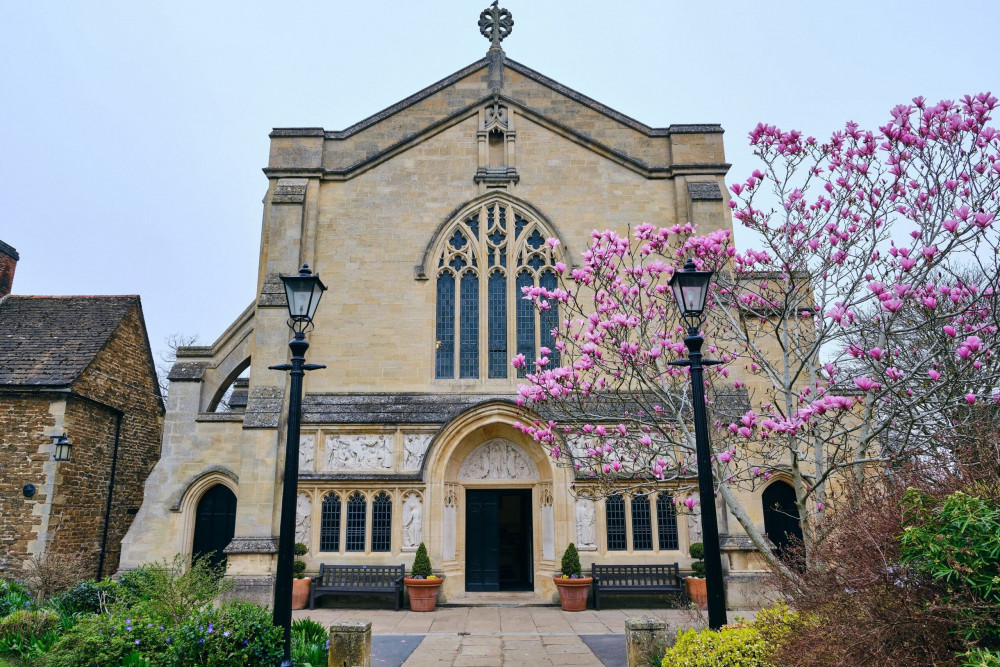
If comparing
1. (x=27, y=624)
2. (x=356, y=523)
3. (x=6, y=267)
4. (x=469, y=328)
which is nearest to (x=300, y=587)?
(x=356, y=523)

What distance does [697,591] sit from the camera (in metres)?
12.4

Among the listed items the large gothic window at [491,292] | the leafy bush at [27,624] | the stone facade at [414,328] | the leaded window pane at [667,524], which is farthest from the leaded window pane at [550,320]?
the leafy bush at [27,624]

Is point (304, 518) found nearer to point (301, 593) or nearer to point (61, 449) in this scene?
point (301, 593)

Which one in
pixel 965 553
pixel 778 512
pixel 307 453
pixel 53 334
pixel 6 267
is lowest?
pixel 965 553

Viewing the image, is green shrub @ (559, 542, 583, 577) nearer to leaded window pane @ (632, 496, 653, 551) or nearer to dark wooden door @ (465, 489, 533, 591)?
leaded window pane @ (632, 496, 653, 551)

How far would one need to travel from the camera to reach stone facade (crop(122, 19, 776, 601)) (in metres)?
13.7

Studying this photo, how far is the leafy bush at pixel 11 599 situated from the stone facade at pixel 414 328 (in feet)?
7.79

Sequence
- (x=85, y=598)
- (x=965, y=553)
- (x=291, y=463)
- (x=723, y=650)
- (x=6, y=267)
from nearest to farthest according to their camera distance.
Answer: (x=965, y=553) → (x=723, y=650) → (x=291, y=463) → (x=85, y=598) → (x=6, y=267)

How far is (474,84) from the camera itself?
16.7 meters

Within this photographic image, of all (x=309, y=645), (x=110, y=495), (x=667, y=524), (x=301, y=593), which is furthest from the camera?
(x=110, y=495)

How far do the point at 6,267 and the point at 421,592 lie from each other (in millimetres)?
15552

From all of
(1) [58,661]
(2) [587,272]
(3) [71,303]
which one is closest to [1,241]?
(3) [71,303]

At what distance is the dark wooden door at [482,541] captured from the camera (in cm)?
1423

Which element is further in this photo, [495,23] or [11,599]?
[495,23]
